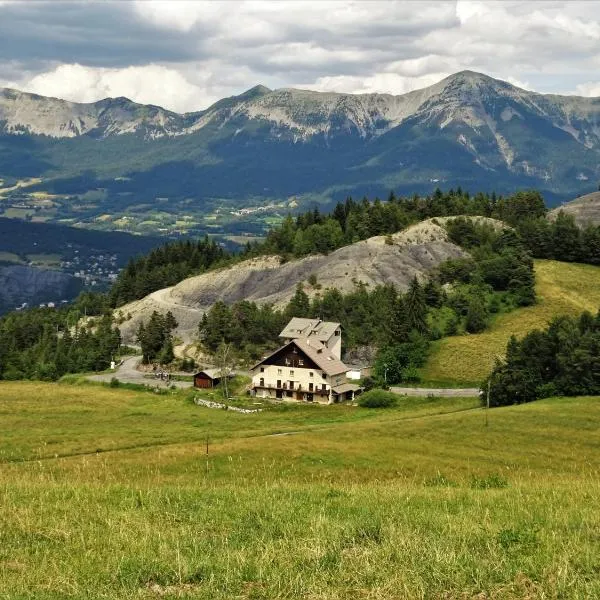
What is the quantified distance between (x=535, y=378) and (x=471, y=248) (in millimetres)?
75723

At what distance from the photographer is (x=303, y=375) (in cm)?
11119

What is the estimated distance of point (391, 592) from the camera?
41.5 feet

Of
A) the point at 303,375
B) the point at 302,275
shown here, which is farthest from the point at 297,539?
the point at 302,275

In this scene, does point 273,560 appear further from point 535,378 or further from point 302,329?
point 302,329

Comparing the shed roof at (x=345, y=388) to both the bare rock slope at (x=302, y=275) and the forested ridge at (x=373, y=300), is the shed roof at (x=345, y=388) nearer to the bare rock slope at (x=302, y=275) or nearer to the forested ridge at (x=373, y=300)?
the forested ridge at (x=373, y=300)

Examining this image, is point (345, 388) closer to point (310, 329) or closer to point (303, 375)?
point (303, 375)

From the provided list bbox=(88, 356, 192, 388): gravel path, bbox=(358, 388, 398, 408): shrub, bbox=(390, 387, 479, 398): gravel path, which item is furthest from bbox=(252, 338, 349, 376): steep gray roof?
bbox=(88, 356, 192, 388): gravel path

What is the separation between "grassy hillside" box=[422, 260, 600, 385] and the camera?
110 meters

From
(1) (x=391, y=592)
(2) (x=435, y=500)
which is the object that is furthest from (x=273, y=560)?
(2) (x=435, y=500)

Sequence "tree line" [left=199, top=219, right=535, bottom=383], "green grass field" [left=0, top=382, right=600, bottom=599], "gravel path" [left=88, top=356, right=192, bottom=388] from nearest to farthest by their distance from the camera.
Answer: "green grass field" [left=0, top=382, right=600, bottom=599] < "gravel path" [left=88, top=356, right=192, bottom=388] < "tree line" [left=199, top=219, right=535, bottom=383]

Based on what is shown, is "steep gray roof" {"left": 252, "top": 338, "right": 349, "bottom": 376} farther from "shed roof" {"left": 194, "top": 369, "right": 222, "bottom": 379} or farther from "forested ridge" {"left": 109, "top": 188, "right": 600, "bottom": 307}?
"forested ridge" {"left": 109, "top": 188, "right": 600, "bottom": 307}

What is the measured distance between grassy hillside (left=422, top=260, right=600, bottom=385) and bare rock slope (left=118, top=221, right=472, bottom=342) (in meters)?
22.2

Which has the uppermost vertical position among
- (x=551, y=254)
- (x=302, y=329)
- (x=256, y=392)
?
(x=551, y=254)

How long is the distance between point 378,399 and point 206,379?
105 feet
